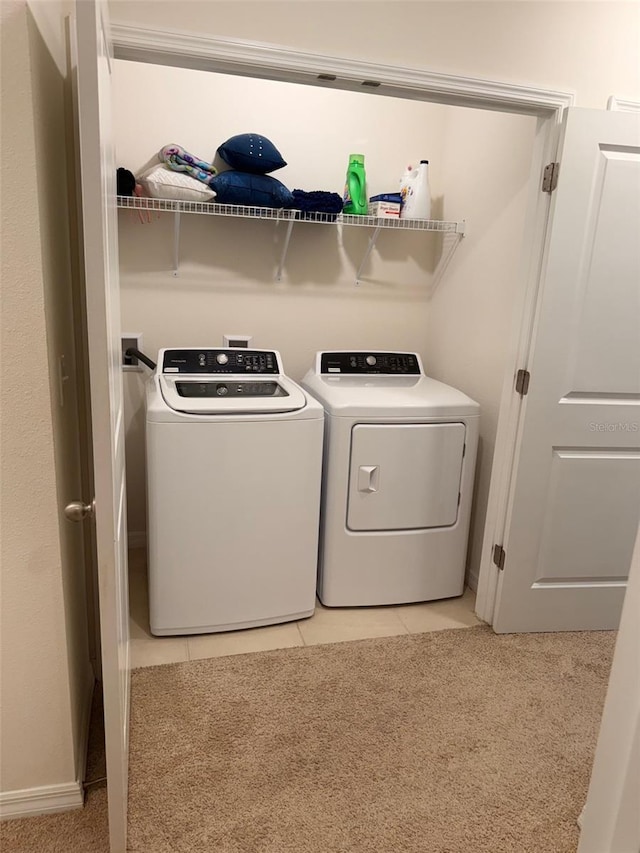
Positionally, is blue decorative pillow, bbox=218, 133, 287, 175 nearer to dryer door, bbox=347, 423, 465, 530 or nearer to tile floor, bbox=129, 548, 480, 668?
dryer door, bbox=347, 423, 465, 530

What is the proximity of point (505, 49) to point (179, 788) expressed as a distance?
2.40 m

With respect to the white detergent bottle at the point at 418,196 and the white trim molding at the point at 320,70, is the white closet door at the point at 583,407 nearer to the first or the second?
the white trim molding at the point at 320,70

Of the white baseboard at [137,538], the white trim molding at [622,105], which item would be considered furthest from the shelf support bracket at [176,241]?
the white trim molding at [622,105]

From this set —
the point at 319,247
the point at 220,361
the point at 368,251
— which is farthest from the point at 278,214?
the point at 220,361

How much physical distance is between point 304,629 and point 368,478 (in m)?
0.65

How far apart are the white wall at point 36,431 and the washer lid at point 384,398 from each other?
3.57 feet

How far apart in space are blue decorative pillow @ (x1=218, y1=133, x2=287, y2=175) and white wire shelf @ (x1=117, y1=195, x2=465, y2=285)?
169mm

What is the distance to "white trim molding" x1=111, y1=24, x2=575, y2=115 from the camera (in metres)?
1.70

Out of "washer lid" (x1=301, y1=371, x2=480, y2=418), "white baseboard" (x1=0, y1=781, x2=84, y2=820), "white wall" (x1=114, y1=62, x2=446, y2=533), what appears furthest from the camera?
"white wall" (x1=114, y1=62, x2=446, y2=533)

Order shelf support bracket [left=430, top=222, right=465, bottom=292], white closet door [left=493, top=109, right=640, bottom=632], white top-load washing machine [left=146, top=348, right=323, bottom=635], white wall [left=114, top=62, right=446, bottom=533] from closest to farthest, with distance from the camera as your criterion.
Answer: white closet door [left=493, top=109, right=640, bottom=632] < white top-load washing machine [left=146, top=348, right=323, bottom=635] < white wall [left=114, top=62, right=446, bottom=533] < shelf support bracket [left=430, top=222, right=465, bottom=292]

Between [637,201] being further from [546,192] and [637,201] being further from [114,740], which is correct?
[114,740]

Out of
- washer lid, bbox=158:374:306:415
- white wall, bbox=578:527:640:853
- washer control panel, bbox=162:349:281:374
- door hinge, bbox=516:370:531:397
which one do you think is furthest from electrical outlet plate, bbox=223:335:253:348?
white wall, bbox=578:527:640:853

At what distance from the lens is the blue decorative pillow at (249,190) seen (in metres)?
2.51

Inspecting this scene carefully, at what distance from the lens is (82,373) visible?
5.40 ft
